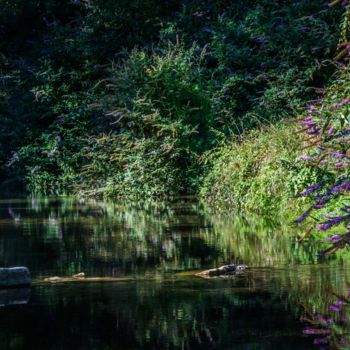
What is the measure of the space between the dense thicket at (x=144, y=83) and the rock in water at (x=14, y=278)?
13.3 metres

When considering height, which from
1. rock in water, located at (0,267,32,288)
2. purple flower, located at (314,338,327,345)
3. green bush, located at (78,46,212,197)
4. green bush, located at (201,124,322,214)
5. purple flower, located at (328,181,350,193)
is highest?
green bush, located at (78,46,212,197)

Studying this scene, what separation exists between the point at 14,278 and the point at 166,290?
59.6 inches

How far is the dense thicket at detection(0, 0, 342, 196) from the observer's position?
2417 cm

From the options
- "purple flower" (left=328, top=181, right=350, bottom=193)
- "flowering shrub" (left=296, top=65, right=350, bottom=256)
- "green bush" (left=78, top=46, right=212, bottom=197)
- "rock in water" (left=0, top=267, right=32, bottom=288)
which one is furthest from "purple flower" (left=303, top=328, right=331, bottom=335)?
"green bush" (left=78, top=46, right=212, bottom=197)

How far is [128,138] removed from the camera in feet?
80.6

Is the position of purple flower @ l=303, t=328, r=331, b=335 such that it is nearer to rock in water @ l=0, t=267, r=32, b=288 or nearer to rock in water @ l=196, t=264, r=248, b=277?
rock in water @ l=196, t=264, r=248, b=277

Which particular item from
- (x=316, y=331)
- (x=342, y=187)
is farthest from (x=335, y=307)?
(x=342, y=187)

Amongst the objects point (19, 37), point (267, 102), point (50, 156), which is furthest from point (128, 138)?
Answer: point (19, 37)

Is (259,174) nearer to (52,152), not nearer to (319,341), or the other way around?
(319,341)

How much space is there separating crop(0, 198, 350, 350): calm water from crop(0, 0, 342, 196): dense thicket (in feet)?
30.2

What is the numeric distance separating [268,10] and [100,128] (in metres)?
6.56

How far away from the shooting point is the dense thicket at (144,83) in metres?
24.2

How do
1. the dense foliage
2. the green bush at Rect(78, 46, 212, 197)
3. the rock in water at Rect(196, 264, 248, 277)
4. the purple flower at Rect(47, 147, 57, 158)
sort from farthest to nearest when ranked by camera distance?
the purple flower at Rect(47, 147, 57, 158), the green bush at Rect(78, 46, 212, 197), the rock in water at Rect(196, 264, 248, 277), the dense foliage

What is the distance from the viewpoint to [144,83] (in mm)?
24844
